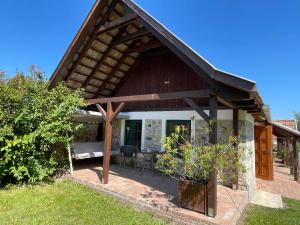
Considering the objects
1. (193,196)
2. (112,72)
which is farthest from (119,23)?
(193,196)

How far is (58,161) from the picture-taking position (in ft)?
29.1

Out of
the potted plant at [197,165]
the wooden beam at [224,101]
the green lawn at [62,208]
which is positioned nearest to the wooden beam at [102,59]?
the green lawn at [62,208]

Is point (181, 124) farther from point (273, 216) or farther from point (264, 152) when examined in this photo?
point (264, 152)

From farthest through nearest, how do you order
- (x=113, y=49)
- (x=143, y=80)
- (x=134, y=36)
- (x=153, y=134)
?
(x=143, y=80)
(x=153, y=134)
(x=113, y=49)
(x=134, y=36)

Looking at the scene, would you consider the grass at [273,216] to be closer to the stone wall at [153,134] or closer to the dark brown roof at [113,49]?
the dark brown roof at [113,49]

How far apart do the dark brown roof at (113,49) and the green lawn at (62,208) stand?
13.3 feet

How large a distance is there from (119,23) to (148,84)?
365 centimetres

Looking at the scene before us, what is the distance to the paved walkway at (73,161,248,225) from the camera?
15.8 ft

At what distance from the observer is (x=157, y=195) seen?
20.3 feet

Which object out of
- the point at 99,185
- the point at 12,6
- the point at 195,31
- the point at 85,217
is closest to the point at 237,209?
the point at 85,217

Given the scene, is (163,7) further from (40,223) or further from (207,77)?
(40,223)

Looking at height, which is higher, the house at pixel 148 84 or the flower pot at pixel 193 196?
the house at pixel 148 84

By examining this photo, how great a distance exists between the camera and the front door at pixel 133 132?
1053 centimetres

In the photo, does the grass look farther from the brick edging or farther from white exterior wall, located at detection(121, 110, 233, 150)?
white exterior wall, located at detection(121, 110, 233, 150)
